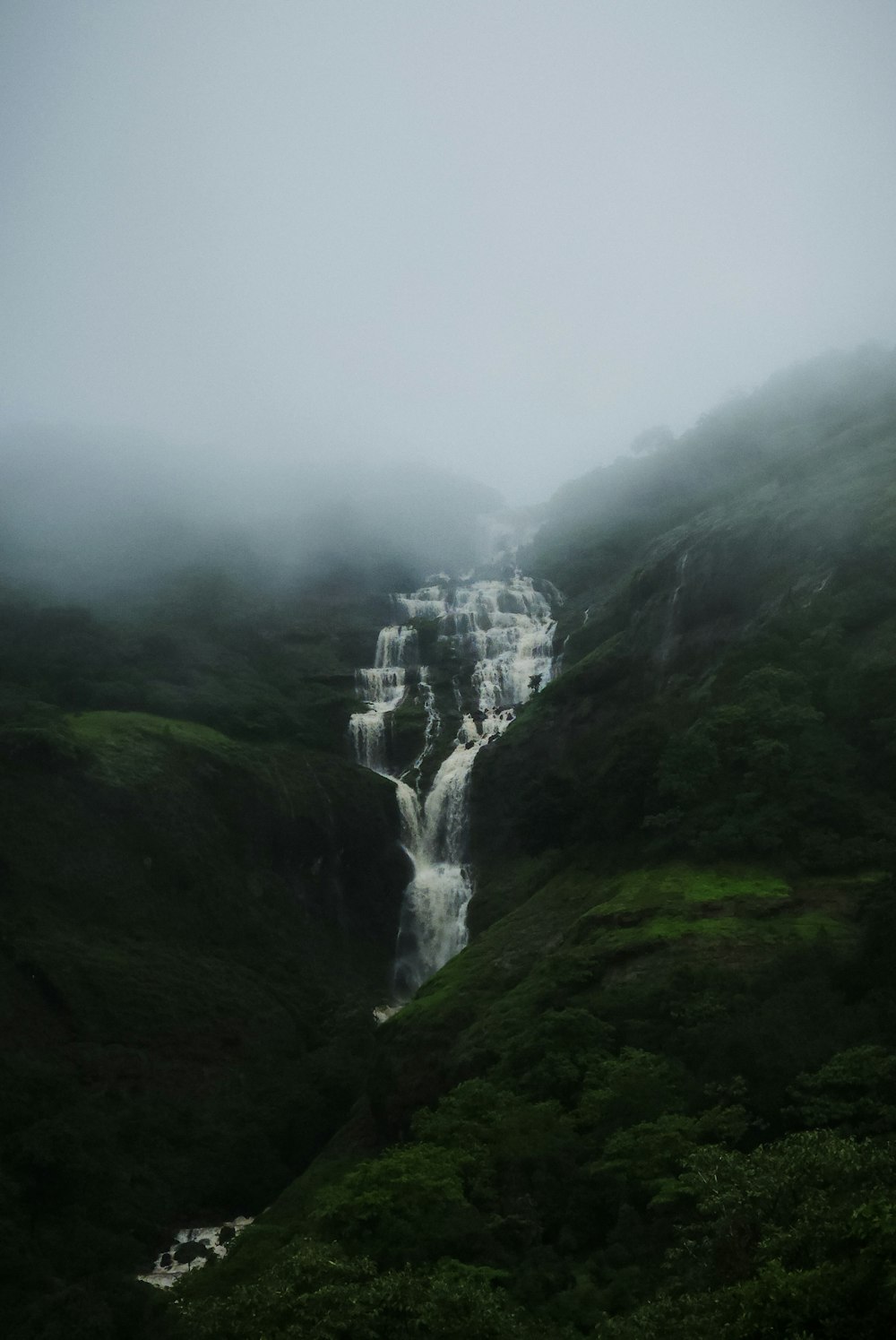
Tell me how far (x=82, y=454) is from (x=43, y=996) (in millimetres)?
114508

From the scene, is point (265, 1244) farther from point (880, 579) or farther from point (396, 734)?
point (396, 734)

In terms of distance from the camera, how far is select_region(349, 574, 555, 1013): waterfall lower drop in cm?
5294

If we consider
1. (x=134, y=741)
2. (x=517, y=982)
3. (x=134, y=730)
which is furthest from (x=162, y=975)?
(x=517, y=982)

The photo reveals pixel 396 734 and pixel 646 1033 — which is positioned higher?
pixel 396 734

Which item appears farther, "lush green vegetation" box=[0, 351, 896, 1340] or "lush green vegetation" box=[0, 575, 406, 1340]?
"lush green vegetation" box=[0, 575, 406, 1340]

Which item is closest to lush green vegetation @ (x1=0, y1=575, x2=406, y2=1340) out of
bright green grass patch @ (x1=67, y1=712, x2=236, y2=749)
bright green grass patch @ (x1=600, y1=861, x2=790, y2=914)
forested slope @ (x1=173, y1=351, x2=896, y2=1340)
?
bright green grass patch @ (x1=67, y1=712, x2=236, y2=749)

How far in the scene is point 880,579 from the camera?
40500mm

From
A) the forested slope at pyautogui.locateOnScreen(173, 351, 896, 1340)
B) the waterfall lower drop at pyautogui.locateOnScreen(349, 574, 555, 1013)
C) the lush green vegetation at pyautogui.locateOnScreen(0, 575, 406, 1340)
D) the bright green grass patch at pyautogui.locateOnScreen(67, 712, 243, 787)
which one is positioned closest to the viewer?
the forested slope at pyautogui.locateOnScreen(173, 351, 896, 1340)

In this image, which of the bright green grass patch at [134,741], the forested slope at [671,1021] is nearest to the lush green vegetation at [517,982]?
the forested slope at [671,1021]

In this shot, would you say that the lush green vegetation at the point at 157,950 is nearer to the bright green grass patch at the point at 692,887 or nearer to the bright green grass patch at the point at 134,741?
the bright green grass patch at the point at 134,741

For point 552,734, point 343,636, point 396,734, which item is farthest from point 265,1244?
point 343,636

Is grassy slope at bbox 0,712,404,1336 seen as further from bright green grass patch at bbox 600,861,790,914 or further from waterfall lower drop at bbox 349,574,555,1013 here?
bright green grass patch at bbox 600,861,790,914

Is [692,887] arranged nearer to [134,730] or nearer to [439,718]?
[134,730]

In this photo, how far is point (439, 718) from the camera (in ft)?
227
